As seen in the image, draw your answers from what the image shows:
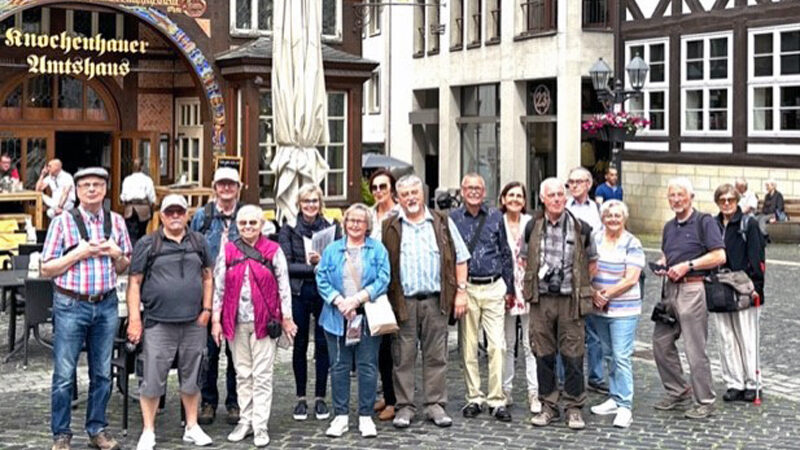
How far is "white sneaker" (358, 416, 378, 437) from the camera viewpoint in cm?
793

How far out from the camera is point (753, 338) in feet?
30.5

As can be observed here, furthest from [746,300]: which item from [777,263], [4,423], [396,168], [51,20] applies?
[396,168]

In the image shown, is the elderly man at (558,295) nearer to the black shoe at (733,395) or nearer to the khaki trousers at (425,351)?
the khaki trousers at (425,351)

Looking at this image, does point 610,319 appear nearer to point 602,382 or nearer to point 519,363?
point 602,382

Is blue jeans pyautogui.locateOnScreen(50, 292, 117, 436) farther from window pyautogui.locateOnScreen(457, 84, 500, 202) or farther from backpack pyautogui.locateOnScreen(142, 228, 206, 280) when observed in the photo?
window pyautogui.locateOnScreen(457, 84, 500, 202)

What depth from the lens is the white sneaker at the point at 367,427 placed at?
7.93m

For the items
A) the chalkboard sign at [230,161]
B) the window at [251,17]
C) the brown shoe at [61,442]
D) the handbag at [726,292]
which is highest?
the window at [251,17]

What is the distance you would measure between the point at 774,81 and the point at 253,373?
2119 centimetres

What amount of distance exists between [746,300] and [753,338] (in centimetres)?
42

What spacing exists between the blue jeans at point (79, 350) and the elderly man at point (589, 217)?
156 inches

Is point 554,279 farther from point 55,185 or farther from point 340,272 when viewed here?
point 55,185

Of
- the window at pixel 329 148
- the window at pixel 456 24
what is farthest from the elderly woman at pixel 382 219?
the window at pixel 456 24

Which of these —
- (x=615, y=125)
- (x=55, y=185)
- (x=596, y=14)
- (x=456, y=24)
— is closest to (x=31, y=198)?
(x=55, y=185)

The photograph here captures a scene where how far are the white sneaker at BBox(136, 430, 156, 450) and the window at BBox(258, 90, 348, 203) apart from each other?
39.1 feet
